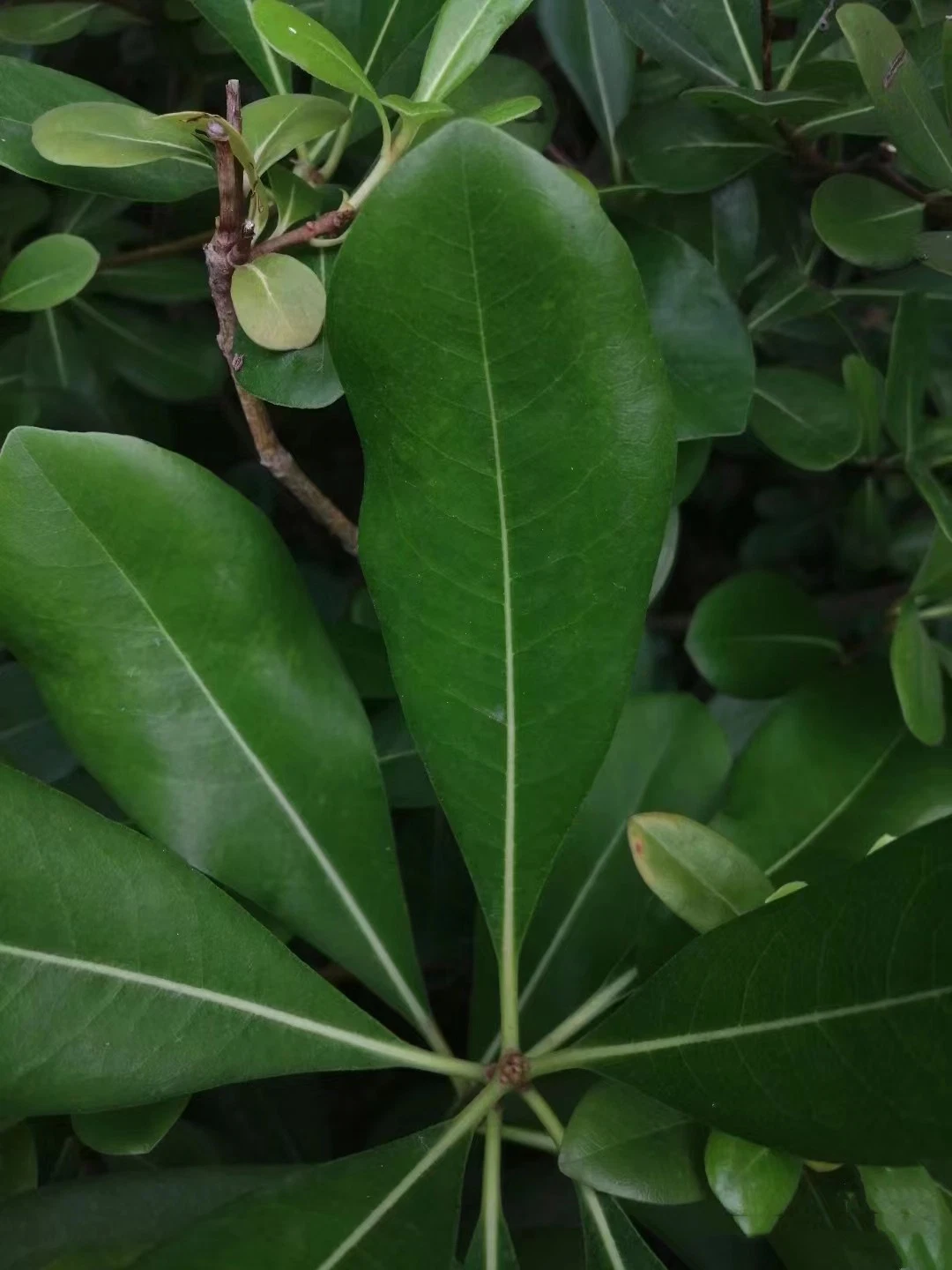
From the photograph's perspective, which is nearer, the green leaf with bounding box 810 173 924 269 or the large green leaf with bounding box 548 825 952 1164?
the large green leaf with bounding box 548 825 952 1164

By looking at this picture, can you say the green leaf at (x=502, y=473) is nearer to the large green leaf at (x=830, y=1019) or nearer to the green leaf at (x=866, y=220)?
the large green leaf at (x=830, y=1019)

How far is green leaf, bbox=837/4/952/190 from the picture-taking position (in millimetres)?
568

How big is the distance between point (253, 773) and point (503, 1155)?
484 millimetres

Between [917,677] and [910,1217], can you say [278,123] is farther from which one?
[910,1217]

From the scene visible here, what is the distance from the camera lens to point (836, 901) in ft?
1.68

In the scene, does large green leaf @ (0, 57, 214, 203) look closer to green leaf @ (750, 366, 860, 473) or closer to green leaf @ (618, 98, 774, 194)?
green leaf @ (618, 98, 774, 194)

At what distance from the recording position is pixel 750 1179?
0.55 m

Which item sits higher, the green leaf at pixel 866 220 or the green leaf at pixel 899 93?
the green leaf at pixel 899 93

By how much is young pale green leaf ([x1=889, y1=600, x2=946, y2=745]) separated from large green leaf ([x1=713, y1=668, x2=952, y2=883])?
37 millimetres

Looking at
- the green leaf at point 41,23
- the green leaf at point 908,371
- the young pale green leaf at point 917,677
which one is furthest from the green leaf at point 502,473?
the green leaf at point 41,23

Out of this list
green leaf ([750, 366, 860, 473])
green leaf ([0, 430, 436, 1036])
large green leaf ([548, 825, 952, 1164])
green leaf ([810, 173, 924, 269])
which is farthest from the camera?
green leaf ([750, 366, 860, 473])

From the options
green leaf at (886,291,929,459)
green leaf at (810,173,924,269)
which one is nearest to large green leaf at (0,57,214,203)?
green leaf at (810,173,924,269)

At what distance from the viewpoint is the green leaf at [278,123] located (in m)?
0.53

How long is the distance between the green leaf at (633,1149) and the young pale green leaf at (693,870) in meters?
0.11
